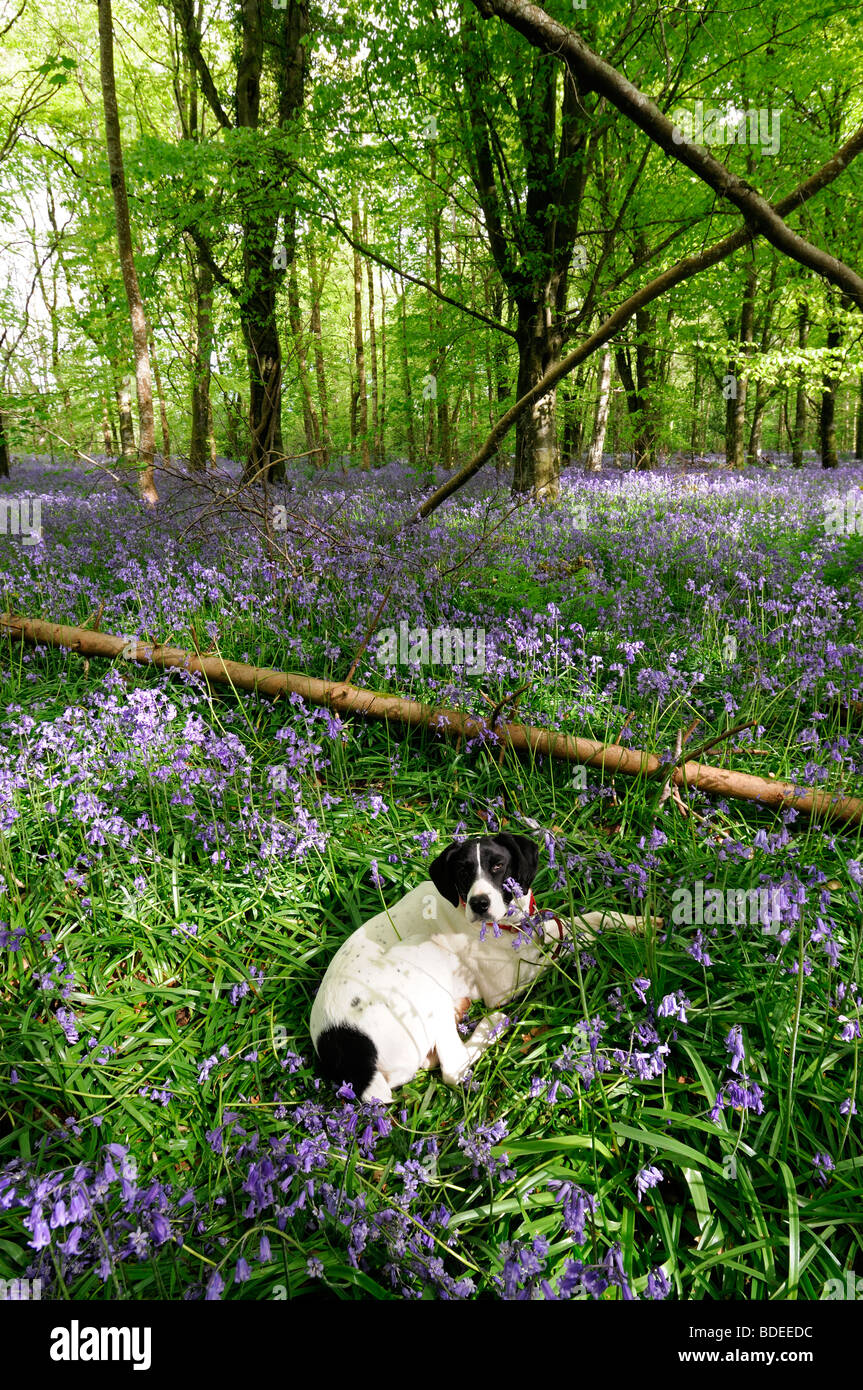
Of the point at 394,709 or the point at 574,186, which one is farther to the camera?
the point at 574,186

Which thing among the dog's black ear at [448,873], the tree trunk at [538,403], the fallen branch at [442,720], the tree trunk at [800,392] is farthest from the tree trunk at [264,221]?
the tree trunk at [800,392]

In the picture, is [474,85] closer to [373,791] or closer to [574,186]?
[574,186]

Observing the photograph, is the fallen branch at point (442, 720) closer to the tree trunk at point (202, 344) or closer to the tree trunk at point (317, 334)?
the tree trunk at point (317, 334)

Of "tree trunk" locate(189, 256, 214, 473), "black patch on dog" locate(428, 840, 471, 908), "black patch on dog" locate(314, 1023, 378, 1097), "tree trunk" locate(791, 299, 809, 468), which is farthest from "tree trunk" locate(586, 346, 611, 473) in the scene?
"black patch on dog" locate(314, 1023, 378, 1097)

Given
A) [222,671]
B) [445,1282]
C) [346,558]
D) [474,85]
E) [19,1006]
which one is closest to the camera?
[445,1282]

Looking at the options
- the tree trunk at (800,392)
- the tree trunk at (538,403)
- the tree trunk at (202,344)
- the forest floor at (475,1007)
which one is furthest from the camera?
the tree trunk at (800,392)

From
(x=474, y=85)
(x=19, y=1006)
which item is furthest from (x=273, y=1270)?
(x=474, y=85)

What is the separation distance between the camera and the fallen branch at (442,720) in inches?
119

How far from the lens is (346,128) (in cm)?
934

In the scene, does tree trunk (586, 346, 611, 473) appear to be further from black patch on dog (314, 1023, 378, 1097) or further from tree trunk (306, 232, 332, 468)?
black patch on dog (314, 1023, 378, 1097)

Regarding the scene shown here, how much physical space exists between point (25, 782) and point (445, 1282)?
3.00m

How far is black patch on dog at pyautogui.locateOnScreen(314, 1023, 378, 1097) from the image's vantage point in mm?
2041

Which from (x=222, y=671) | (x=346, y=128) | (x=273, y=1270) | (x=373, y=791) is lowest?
(x=273, y=1270)

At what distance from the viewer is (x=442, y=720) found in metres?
3.70
